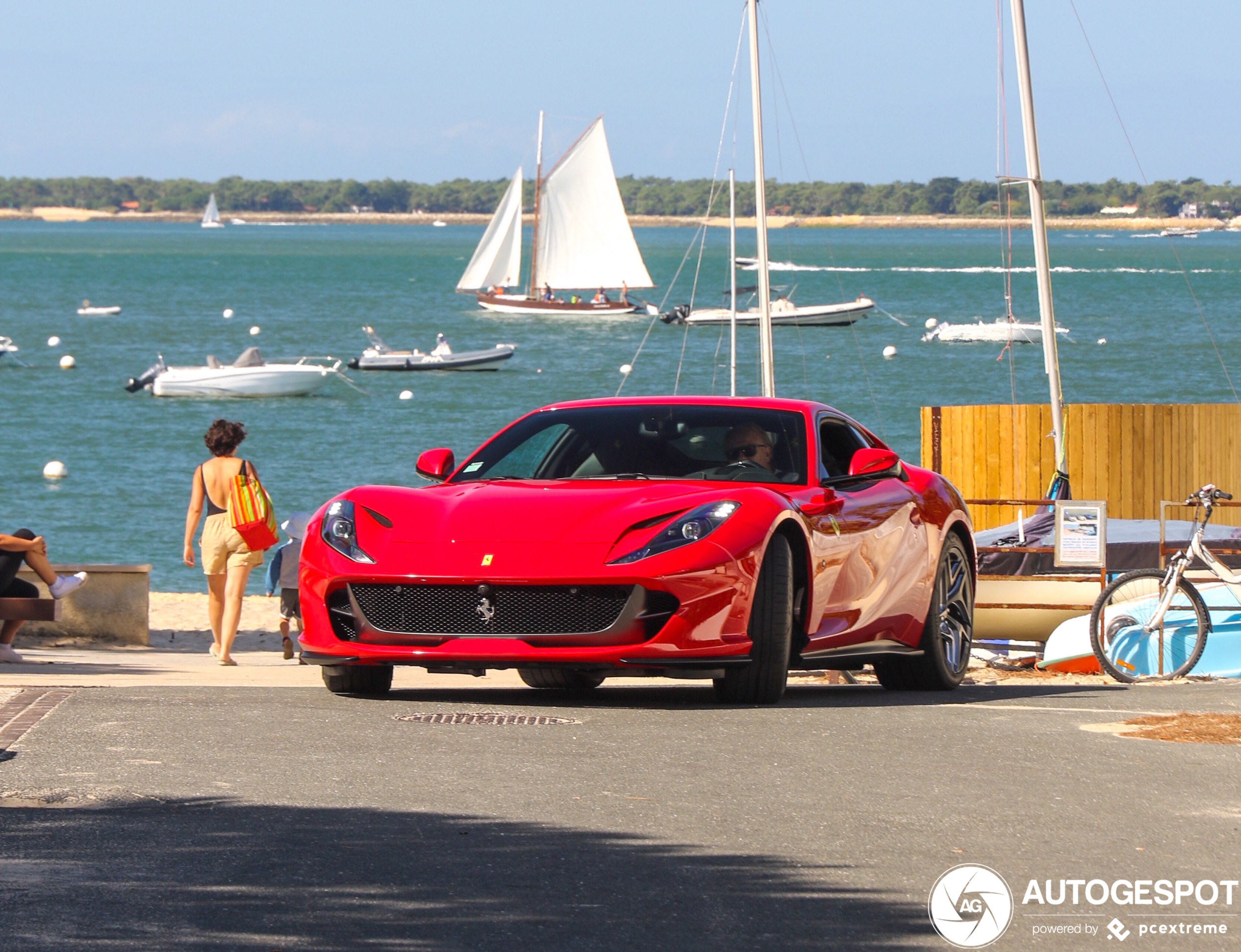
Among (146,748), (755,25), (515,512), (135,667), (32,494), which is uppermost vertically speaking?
(755,25)

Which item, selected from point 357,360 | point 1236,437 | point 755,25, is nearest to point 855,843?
point 1236,437

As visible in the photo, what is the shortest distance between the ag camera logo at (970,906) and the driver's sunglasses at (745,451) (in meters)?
3.85

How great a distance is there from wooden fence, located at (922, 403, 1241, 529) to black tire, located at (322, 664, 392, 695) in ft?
38.3

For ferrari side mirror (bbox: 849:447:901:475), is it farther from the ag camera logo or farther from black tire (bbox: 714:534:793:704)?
the ag camera logo

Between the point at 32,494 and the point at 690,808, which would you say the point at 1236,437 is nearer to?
Answer: the point at 690,808

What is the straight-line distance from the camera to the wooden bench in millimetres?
11438

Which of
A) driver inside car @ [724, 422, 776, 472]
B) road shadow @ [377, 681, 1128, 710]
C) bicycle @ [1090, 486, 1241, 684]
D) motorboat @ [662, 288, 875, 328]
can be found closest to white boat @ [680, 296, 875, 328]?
motorboat @ [662, 288, 875, 328]

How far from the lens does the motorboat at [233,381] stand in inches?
2677

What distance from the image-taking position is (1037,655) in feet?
46.4

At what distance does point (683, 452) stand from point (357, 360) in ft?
241

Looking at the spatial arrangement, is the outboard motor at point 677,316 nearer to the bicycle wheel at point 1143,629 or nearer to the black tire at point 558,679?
the bicycle wheel at point 1143,629

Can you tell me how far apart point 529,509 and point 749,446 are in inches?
53.2

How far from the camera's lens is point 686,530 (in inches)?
305

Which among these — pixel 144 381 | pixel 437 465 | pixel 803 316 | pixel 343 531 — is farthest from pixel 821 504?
pixel 803 316
